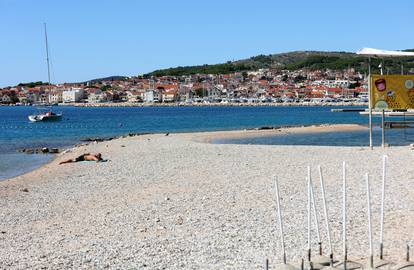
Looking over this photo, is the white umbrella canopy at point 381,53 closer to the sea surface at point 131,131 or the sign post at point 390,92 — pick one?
the sign post at point 390,92

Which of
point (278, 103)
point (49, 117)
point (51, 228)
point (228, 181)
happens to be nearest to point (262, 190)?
point (228, 181)

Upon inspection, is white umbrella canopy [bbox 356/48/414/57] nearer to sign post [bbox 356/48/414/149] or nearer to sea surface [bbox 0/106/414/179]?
sign post [bbox 356/48/414/149]

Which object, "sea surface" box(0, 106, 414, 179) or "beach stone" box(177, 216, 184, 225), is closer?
"beach stone" box(177, 216, 184, 225)

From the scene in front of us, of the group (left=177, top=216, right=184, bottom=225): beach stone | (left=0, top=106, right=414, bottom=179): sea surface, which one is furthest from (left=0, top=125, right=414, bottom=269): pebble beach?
(left=0, top=106, right=414, bottom=179): sea surface

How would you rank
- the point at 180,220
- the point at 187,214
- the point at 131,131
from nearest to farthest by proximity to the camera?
the point at 180,220
the point at 187,214
the point at 131,131

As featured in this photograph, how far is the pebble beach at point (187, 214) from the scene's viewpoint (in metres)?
8.77

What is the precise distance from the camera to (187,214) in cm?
1176

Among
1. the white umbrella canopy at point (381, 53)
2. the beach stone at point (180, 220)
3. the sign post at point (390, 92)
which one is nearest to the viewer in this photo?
the beach stone at point (180, 220)

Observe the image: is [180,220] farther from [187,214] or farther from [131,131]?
[131,131]

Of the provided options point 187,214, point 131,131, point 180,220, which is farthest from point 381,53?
point 131,131

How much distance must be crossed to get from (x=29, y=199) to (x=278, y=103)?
182 metres

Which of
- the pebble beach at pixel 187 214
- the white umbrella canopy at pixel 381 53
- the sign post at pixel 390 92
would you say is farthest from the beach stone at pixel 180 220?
the sign post at pixel 390 92

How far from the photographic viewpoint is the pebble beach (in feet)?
28.8

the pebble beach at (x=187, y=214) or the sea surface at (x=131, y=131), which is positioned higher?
the pebble beach at (x=187, y=214)
